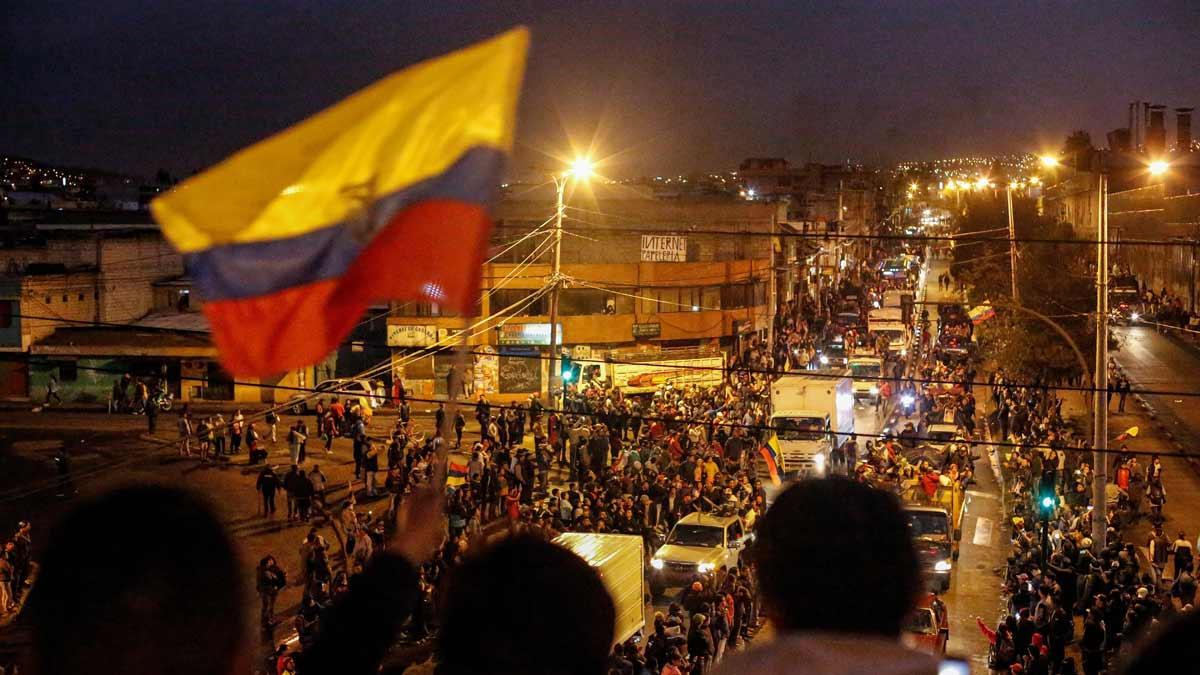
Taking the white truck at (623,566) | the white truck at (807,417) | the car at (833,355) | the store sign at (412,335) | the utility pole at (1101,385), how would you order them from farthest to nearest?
the car at (833,355) → the store sign at (412,335) → the white truck at (807,417) → the utility pole at (1101,385) → the white truck at (623,566)

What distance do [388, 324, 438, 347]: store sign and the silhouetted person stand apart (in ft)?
129

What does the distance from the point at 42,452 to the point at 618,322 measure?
19382 millimetres

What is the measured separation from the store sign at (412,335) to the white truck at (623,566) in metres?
24.0

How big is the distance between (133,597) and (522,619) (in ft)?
2.62

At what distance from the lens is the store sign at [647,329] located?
45344 mm

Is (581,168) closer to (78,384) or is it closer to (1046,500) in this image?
(1046,500)

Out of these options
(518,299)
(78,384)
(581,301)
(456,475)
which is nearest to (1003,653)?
(456,475)

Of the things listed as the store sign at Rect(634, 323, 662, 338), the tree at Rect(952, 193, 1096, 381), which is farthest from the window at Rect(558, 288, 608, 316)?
the tree at Rect(952, 193, 1096, 381)

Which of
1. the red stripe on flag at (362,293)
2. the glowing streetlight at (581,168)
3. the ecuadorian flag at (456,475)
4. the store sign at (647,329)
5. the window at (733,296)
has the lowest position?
the ecuadorian flag at (456,475)

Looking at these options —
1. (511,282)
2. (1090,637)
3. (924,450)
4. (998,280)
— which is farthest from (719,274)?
(1090,637)

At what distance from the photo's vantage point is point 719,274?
4891 cm

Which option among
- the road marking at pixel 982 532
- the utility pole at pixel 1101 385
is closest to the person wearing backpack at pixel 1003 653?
the utility pole at pixel 1101 385

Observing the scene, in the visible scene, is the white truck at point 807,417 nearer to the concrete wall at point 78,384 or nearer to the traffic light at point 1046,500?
the traffic light at point 1046,500

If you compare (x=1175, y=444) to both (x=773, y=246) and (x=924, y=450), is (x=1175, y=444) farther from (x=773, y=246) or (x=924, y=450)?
(x=773, y=246)
